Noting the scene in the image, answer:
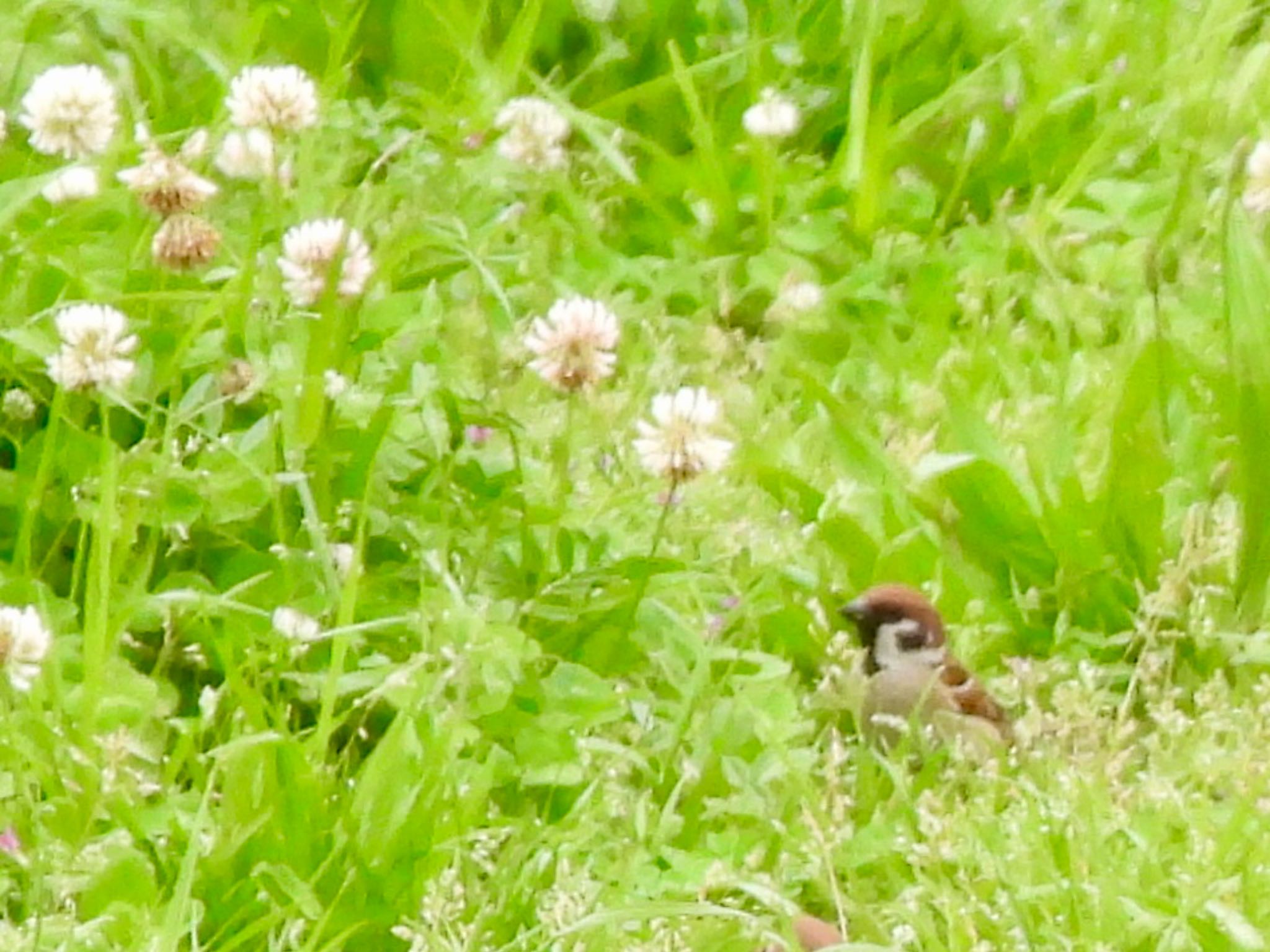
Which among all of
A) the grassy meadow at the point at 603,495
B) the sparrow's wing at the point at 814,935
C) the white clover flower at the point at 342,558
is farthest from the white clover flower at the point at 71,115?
the sparrow's wing at the point at 814,935

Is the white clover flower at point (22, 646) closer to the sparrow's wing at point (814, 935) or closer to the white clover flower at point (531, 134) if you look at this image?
the sparrow's wing at point (814, 935)

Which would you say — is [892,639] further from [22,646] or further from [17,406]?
[17,406]

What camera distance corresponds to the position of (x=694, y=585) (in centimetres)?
311

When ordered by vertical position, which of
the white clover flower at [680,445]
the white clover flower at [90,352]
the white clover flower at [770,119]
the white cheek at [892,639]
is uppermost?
the white clover flower at [90,352]

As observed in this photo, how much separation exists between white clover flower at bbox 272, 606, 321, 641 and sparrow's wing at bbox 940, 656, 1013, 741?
0.74 metres

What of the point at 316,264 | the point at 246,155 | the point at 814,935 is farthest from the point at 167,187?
the point at 814,935

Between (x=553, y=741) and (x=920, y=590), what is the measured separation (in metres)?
0.67

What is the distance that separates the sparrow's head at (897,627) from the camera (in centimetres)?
293

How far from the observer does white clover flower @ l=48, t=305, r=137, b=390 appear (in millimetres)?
2920

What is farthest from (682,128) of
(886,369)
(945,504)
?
(945,504)

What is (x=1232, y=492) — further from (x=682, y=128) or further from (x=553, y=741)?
(x=682, y=128)

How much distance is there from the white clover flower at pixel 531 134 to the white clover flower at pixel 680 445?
4.69ft

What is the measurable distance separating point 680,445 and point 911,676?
41 cm

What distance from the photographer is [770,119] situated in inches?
171
